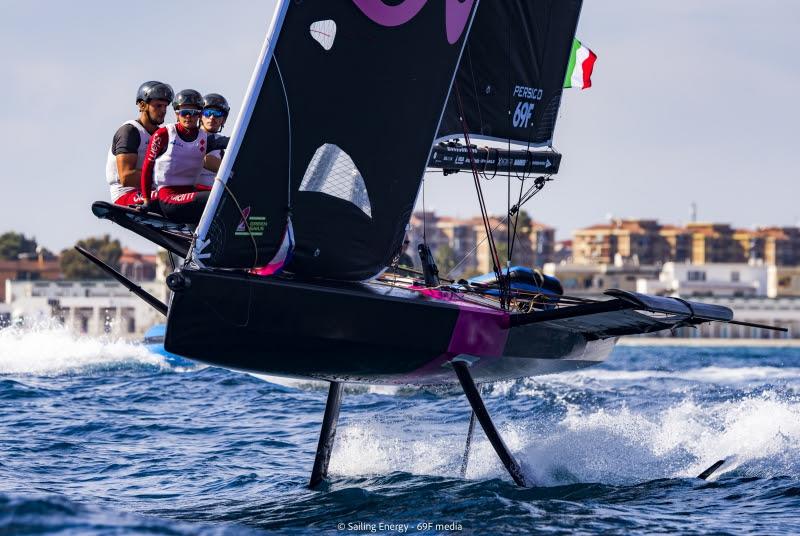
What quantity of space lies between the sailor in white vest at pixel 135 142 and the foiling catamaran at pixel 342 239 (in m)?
0.37

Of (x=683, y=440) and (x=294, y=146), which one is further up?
(x=294, y=146)

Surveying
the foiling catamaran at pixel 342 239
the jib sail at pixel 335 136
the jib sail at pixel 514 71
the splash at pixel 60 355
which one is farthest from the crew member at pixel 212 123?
the splash at pixel 60 355

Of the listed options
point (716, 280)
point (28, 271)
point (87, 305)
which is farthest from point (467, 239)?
point (87, 305)

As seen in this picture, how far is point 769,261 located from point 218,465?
133333 millimetres

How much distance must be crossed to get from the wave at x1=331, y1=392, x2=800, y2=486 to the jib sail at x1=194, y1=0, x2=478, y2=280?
2.11 metres

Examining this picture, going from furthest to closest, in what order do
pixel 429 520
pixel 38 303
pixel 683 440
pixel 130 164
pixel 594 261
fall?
pixel 594 261
pixel 38 303
pixel 683 440
pixel 130 164
pixel 429 520

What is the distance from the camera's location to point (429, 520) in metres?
7.96

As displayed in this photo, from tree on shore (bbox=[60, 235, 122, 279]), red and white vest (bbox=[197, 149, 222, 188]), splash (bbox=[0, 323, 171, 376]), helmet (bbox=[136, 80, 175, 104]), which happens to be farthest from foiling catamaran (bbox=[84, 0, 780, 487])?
tree on shore (bbox=[60, 235, 122, 279])

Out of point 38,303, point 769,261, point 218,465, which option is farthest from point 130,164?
point 769,261

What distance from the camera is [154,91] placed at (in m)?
9.23

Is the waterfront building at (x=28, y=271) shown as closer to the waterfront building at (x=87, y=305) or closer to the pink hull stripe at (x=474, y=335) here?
the waterfront building at (x=87, y=305)

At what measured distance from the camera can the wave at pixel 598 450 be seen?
10.0 m

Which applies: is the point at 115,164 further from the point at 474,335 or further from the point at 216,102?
the point at 474,335

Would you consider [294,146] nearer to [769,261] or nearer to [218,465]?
[218,465]
